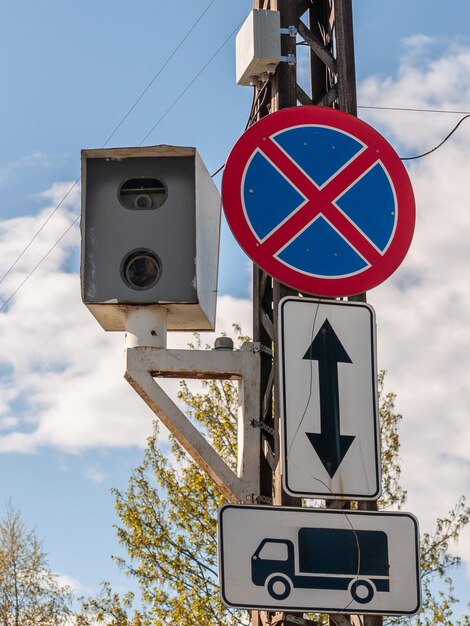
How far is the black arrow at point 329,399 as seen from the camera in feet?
13.0

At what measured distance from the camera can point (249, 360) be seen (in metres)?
6.27

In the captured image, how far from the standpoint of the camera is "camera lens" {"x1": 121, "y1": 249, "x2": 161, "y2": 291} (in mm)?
6207

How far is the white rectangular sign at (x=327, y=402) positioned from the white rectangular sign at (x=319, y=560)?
0.11m

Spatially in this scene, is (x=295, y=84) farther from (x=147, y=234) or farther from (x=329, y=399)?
(x=329, y=399)

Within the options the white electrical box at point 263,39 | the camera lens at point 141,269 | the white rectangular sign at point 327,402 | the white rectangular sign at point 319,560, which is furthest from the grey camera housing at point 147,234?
the white rectangular sign at point 319,560

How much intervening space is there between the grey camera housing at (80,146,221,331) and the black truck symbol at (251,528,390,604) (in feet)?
8.10

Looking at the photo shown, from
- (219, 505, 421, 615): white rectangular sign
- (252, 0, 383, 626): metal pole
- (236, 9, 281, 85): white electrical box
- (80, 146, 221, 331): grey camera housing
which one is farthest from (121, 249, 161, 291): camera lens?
(219, 505, 421, 615): white rectangular sign

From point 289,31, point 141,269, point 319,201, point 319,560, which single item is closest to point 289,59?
point 289,31

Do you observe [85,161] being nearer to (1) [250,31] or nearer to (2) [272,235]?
(1) [250,31]

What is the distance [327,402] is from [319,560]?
49 centimetres

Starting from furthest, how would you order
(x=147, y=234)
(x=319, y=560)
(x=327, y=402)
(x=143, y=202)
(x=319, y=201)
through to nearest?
(x=143, y=202) < (x=147, y=234) < (x=319, y=201) < (x=327, y=402) < (x=319, y=560)

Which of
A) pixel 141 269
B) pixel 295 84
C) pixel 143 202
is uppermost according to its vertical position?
pixel 295 84

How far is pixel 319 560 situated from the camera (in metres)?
3.81

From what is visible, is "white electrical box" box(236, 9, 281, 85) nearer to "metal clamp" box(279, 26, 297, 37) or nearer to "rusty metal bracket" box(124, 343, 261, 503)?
"metal clamp" box(279, 26, 297, 37)
